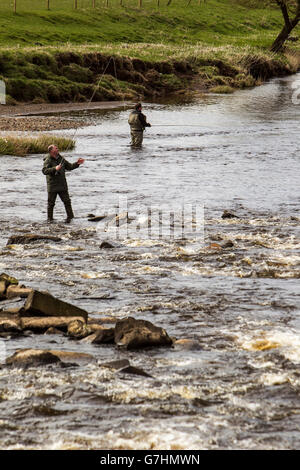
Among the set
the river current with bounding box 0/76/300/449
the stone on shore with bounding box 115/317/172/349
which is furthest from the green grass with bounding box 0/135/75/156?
the stone on shore with bounding box 115/317/172/349

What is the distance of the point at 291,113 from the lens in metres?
50.1

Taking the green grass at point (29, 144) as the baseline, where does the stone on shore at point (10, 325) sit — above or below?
above

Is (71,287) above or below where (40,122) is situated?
above

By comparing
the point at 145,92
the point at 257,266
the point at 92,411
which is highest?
the point at 92,411

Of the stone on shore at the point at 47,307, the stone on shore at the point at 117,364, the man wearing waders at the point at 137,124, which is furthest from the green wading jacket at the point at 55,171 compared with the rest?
the man wearing waders at the point at 137,124

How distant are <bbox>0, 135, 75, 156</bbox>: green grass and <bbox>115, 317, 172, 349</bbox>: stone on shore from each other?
74.5ft

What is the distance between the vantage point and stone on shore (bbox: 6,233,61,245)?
17375 millimetres

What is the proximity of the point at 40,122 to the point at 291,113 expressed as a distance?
18.0m

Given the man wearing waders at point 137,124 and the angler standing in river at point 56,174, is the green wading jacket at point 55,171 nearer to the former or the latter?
the angler standing in river at point 56,174

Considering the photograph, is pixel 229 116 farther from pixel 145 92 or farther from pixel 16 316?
pixel 16 316

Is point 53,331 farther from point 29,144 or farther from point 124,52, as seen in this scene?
point 124,52

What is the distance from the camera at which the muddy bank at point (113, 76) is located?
54.3 m

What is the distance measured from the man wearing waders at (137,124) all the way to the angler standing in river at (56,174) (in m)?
13.9
